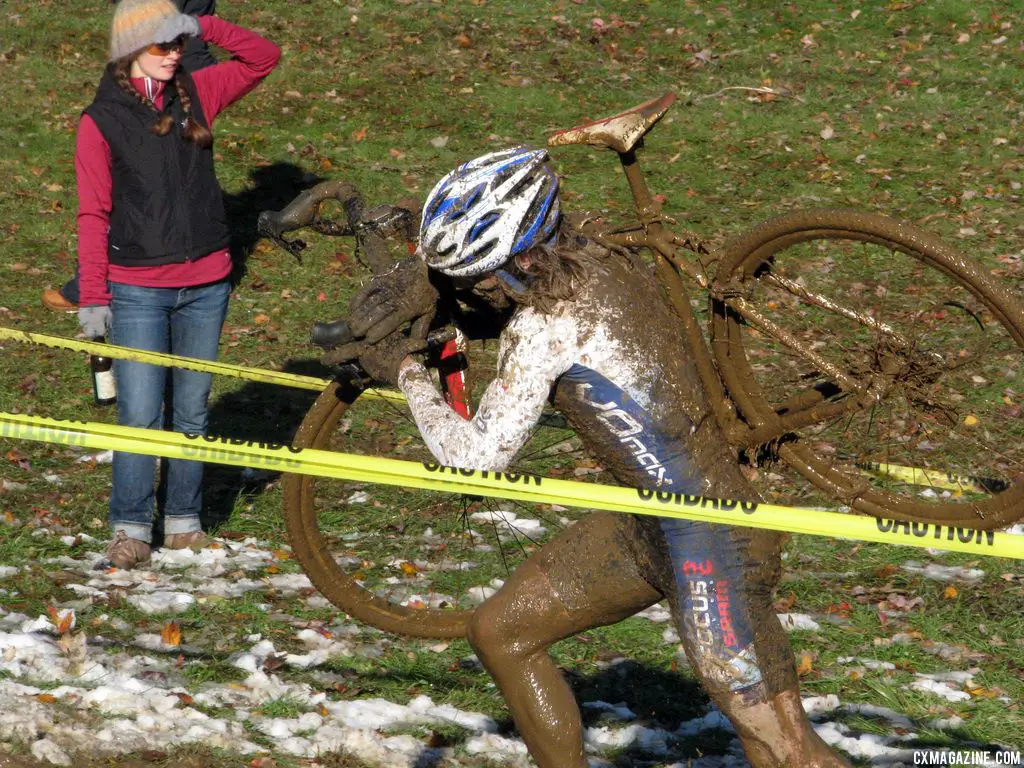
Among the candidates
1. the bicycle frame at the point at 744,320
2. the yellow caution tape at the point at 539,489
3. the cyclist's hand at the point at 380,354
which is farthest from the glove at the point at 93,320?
the bicycle frame at the point at 744,320

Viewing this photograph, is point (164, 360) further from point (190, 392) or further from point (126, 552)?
point (126, 552)

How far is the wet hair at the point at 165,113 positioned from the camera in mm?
6754

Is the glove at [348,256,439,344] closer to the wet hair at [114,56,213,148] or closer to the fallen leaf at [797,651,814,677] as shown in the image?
the fallen leaf at [797,651,814,677]

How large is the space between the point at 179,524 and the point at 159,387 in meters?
0.86

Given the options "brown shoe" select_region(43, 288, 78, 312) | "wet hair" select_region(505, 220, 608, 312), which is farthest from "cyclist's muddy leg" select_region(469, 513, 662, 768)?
"brown shoe" select_region(43, 288, 78, 312)

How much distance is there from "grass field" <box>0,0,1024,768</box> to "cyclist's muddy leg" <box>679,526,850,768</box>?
1.43 m

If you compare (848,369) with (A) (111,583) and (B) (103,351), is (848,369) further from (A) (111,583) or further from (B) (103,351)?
(A) (111,583)

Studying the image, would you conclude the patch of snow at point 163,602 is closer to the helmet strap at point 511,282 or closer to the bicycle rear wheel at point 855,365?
the bicycle rear wheel at point 855,365

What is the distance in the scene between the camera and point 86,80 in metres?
14.3

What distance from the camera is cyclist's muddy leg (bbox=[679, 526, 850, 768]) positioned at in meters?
4.09

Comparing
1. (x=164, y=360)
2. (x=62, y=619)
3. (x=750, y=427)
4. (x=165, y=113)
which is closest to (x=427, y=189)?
(x=165, y=113)

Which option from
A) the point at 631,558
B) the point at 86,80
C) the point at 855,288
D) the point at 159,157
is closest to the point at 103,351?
the point at 159,157

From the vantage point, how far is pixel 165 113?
22.6 feet

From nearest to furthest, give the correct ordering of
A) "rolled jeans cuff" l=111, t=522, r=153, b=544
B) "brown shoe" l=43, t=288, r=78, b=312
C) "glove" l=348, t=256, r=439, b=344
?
"glove" l=348, t=256, r=439, b=344 < "rolled jeans cuff" l=111, t=522, r=153, b=544 < "brown shoe" l=43, t=288, r=78, b=312
